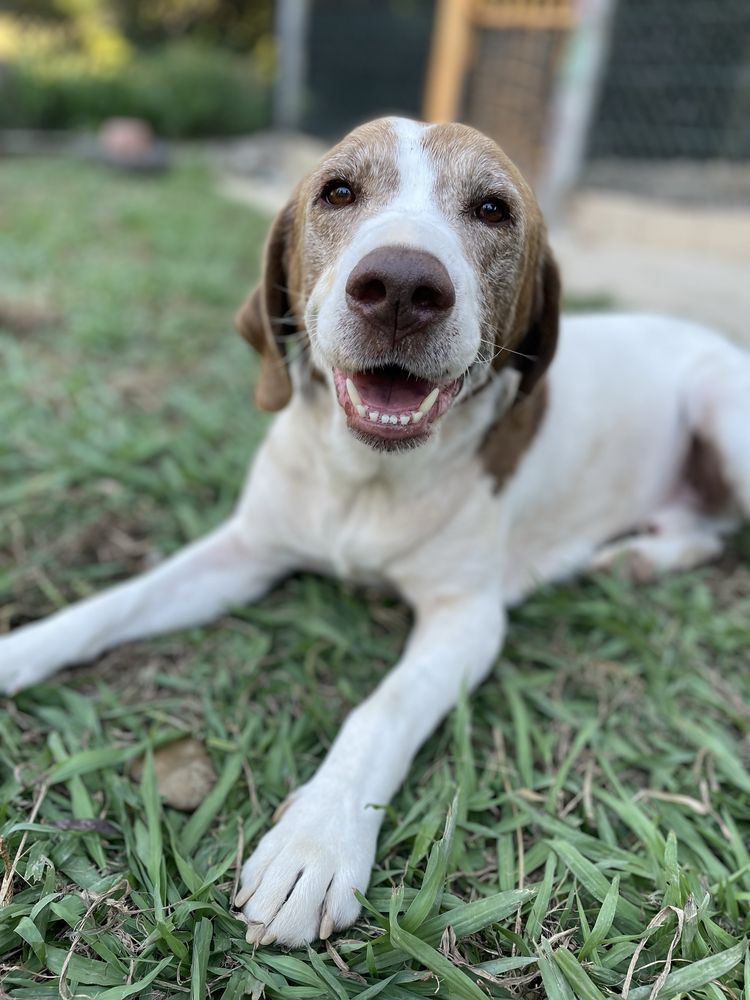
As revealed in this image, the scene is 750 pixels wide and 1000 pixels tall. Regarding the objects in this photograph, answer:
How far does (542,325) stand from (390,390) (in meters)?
0.62

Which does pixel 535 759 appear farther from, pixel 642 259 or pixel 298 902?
pixel 642 259

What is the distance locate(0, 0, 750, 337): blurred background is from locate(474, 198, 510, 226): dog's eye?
4.14 meters

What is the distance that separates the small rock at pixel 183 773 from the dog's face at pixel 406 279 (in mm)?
902

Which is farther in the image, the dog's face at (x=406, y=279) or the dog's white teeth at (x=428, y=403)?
the dog's white teeth at (x=428, y=403)

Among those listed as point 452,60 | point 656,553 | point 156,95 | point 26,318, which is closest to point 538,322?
point 656,553

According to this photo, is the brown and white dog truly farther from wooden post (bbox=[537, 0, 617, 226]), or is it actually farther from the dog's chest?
wooden post (bbox=[537, 0, 617, 226])

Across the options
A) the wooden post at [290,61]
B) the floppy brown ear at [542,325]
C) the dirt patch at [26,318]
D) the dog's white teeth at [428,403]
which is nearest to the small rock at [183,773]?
the dog's white teeth at [428,403]

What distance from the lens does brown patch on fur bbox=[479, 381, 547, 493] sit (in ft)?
7.61

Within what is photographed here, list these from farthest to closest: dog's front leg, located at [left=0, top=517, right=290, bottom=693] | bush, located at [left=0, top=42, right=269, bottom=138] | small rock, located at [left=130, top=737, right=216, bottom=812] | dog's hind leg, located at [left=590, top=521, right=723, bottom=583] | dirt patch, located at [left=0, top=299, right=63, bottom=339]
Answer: bush, located at [left=0, top=42, right=269, bottom=138], dirt patch, located at [left=0, top=299, right=63, bottom=339], dog's hind leg, located at [left=590, top=521, right=723, bottom=583], dog's front leg, located at [left=0, top=517, right=290, bottom=693], small rock, located at [left=130, top=737, right=216, bottom=812]

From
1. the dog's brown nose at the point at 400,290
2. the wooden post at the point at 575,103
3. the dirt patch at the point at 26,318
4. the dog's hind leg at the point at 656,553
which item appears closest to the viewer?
the dog's brown nose at the point at 400,290

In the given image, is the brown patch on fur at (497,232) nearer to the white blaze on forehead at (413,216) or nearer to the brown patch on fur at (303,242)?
the white blaze on forehead at (413,216)

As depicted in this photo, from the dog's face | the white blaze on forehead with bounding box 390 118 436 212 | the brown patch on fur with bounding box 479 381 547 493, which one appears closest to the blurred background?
the brown patch on fur with bounding box 479 381 547 493

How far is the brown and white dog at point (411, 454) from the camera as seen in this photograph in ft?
5.61

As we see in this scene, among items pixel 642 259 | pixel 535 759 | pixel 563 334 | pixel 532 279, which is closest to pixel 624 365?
pixel 563 334
